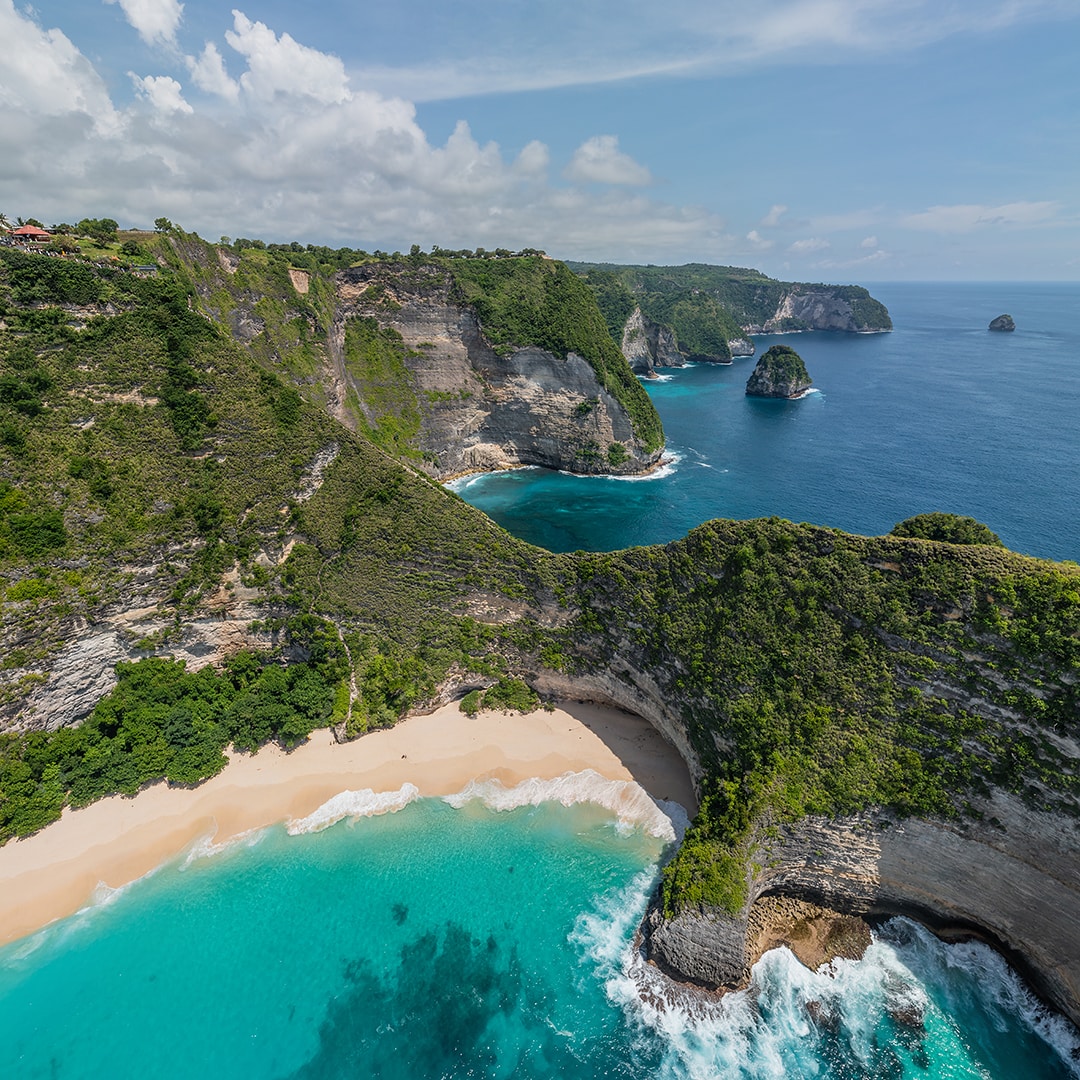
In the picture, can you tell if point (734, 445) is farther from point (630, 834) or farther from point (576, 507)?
point (630, 834)

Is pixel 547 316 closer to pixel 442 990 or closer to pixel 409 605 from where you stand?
pixel 409 605

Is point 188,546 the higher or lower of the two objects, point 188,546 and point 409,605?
the higher

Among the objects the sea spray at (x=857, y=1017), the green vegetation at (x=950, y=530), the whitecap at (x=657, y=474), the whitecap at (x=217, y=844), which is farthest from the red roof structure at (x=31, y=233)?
the whitecap at (x=657, y=474)

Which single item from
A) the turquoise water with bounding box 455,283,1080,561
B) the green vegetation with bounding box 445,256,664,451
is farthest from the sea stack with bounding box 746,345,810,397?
the green vegetation with bounding box 445,256,664,451

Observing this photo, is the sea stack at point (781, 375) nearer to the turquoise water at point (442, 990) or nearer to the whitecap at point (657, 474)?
the whitecap at point (657, 474)

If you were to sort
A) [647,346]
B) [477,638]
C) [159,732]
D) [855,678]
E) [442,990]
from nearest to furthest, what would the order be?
[442,990] < [855,678] < [159,732] < [477,638] < [647,346]

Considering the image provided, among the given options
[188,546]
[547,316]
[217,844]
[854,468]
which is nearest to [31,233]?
[188,546]

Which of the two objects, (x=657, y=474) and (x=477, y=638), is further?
(x=657, y=474)
